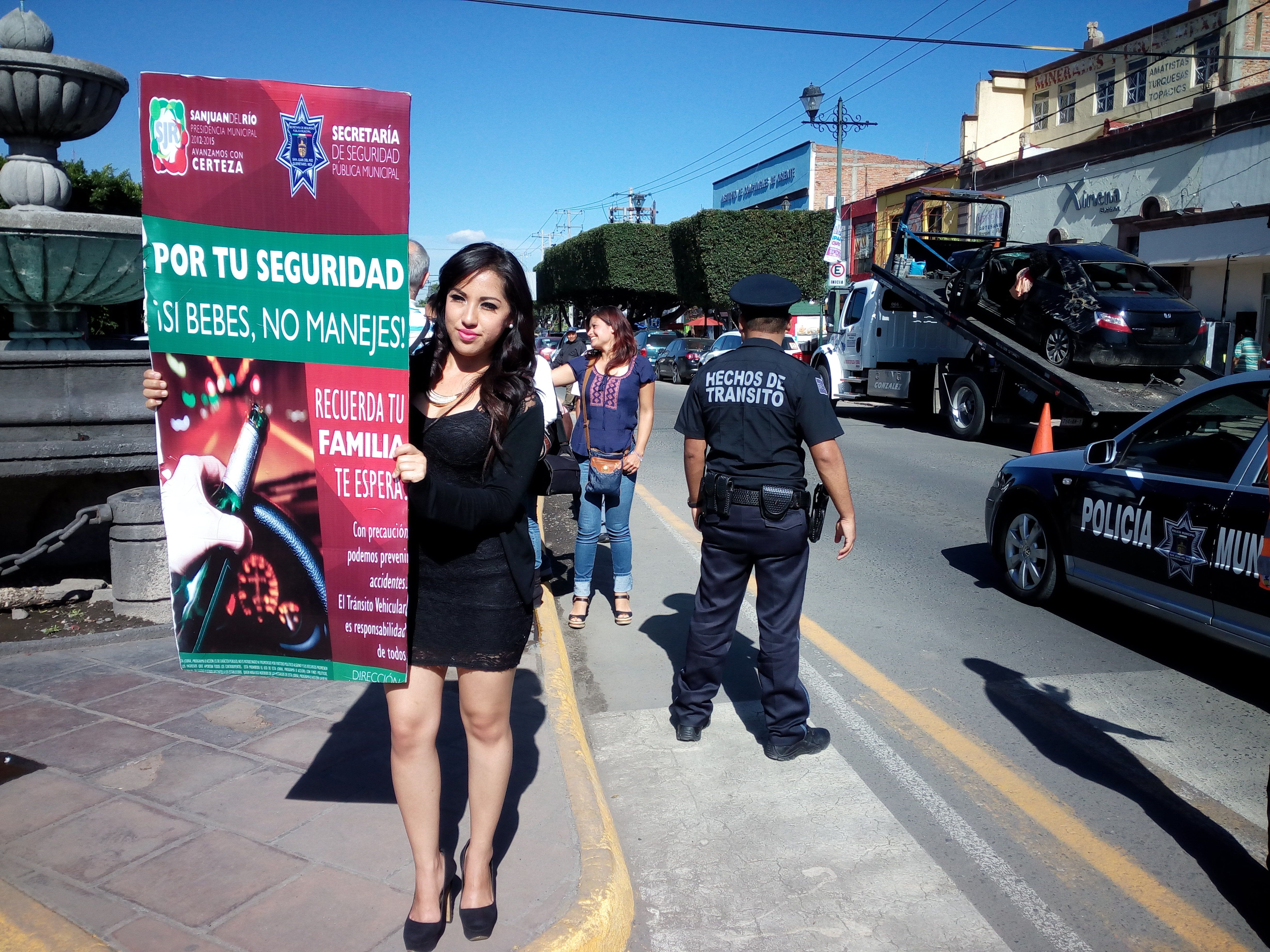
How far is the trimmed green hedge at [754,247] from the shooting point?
4009cm

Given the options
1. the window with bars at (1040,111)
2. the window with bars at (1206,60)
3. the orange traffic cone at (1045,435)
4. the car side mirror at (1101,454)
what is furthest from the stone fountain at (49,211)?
the window with bars at (1040,111)

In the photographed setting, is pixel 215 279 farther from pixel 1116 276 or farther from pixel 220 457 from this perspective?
pixel 1116 276

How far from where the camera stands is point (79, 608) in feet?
18.8

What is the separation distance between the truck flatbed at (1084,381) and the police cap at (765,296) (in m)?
9.68

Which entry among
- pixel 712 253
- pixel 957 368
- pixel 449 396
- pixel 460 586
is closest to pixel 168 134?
pixel 449 396

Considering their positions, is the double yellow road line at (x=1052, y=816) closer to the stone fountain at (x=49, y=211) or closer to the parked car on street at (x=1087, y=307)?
the stone fountain at (x=49, y=211)

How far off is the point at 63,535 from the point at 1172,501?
5.84 meters

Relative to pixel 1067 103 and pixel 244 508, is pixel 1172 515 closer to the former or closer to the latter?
pixel 244 508

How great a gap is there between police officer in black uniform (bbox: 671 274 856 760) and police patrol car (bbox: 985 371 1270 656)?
1.93 meters

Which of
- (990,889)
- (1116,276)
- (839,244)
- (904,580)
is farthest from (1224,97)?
(990,889)

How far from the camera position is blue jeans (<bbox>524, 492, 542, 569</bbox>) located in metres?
2.84

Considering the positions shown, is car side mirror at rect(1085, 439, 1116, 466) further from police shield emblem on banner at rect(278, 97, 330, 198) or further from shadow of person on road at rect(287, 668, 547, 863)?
police shield emblem on banner at rect(278, 97, 330, 198)

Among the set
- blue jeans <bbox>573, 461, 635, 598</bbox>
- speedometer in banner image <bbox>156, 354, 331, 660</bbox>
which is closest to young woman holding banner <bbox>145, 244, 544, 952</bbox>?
speedometer in banner image <bbox>156, 354, 331, 660</bbox>

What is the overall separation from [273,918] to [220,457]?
1.28 meters
